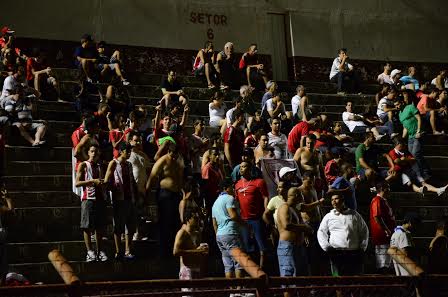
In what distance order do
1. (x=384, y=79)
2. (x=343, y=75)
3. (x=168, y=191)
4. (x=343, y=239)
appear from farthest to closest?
(x=384, y=79), (x=343, y=75), (x=168, y=191), (x=343, y=239)

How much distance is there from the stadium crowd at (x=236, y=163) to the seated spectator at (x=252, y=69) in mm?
34

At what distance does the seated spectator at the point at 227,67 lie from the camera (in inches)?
919

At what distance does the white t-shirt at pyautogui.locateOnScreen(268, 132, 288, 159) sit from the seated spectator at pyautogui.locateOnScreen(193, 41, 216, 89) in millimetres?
4290

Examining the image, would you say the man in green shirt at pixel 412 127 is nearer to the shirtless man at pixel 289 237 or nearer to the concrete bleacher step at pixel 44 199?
the shirtless man at pixel 289 237

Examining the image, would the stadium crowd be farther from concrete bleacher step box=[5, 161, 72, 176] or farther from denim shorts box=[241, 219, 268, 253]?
concrete bleacher step box=[5, 161, 72, 176]

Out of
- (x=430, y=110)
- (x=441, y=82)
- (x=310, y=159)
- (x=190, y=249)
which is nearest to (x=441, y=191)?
(x=430, y=110)

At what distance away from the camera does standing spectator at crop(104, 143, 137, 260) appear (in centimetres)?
1537

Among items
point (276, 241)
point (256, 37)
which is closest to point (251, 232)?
point (276, 241)

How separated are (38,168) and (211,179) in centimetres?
298

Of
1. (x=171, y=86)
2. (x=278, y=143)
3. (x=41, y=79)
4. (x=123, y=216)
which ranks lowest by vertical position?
(x=123, y=216)

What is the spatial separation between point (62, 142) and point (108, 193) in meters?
3.21

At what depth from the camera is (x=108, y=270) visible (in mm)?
15141

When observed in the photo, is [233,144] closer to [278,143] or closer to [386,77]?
[278,143]

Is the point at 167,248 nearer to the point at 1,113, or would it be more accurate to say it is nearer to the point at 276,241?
the point at 276,241
